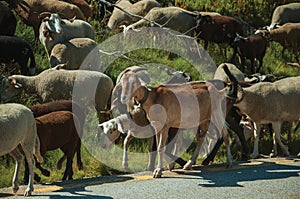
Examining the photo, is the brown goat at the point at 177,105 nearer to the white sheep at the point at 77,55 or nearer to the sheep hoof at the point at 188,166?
the sheep hoof at the point at 188,166

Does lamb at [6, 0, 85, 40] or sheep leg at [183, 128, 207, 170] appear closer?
sheep leg at [183, 128, 207, 170]

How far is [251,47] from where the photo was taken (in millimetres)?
20016

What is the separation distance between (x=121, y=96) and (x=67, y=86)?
3.26m

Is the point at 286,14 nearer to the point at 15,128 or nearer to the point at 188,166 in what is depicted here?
the point at 188,166

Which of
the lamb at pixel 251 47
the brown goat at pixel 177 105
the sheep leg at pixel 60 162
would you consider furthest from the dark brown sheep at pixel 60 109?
the lamb at pixel 251 47

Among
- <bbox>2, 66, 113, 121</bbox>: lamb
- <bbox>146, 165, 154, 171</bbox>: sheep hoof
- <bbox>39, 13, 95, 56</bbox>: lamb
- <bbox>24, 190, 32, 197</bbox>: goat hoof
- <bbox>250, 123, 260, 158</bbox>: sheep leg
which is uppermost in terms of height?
<bbox>39, 13, 95, 56</bbox>: lamb

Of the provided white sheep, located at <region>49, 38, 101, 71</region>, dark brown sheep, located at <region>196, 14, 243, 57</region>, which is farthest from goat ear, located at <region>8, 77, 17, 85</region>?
dark brown sheep, located at <region>196, 14, 243, 57</region>

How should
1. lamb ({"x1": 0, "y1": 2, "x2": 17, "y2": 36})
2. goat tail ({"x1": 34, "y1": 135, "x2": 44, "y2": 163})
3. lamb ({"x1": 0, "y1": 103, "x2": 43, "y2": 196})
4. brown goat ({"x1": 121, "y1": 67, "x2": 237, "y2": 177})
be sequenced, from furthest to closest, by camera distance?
lamb ({"x1": 0, "y1": 2, "x2": 17, "y2": 36}) → brown goat ({"x1": 121, "y1": 67, "x2": 237, "y2": 177}) → goat tail ({"x1": 34, "y1": 135, "x2": 44, "y2": 163}) → lamb ({"x1": 0, "y1": 103, "x2": 43, "y2": 196})

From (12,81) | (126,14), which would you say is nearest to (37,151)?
(12,81)

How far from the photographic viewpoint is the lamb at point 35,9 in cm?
1916

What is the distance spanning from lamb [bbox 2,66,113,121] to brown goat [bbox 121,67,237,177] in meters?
2.29

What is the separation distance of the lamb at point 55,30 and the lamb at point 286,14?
9.19m

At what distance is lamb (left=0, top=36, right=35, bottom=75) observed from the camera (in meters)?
15.5

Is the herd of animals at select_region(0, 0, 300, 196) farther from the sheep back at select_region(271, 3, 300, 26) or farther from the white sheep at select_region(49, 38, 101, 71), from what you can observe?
the sheep back at select_region(271, 3, 300, 26)
